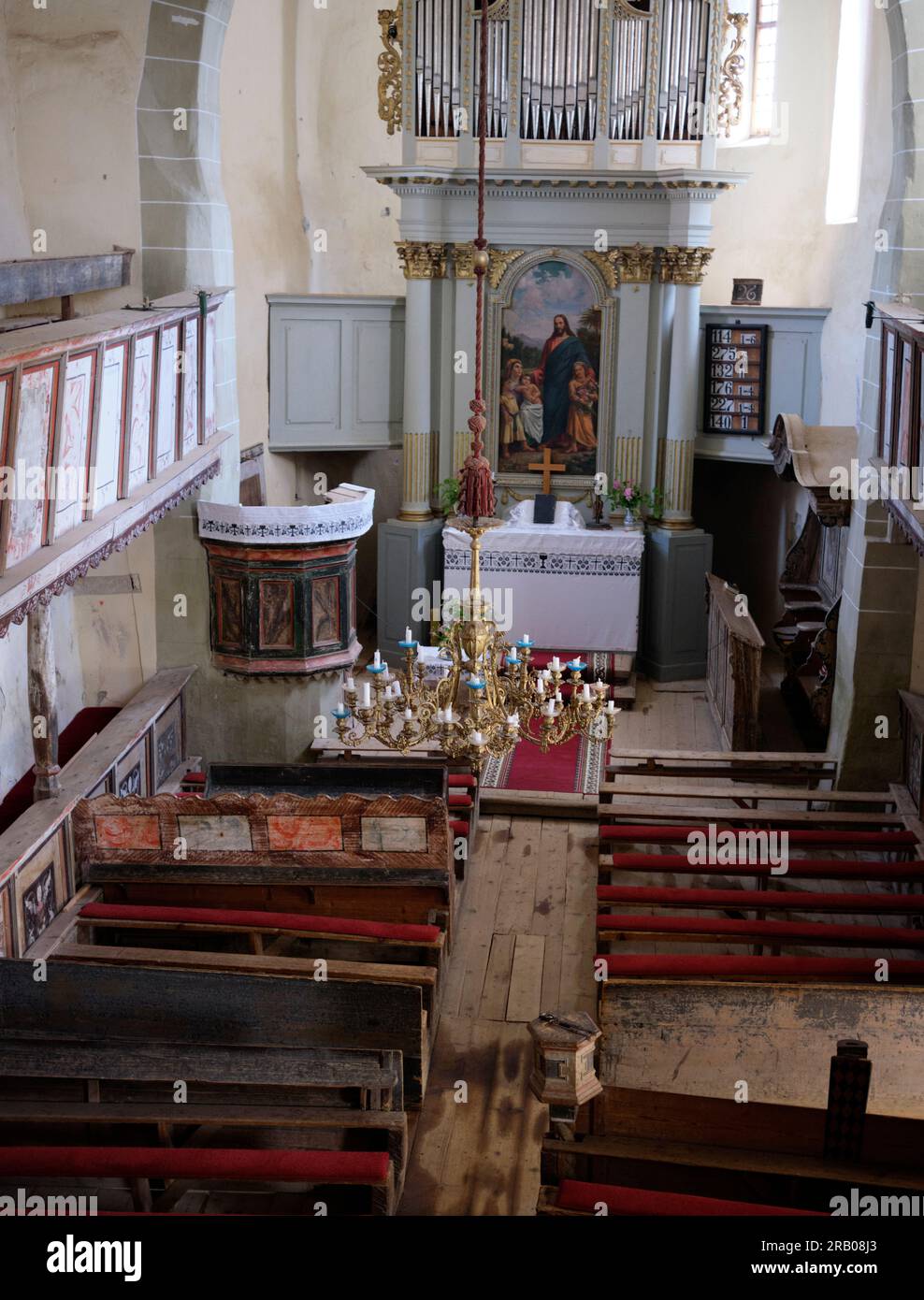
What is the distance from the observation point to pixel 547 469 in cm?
1420

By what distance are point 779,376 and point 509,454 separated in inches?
108

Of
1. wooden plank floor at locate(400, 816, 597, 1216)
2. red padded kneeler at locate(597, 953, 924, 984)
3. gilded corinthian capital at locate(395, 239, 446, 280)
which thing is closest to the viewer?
wooden plank floor at locate(400, 816, 597, 1216)

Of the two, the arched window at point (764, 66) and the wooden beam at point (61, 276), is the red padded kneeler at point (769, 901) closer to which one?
the wooden beam at point (61, 276)

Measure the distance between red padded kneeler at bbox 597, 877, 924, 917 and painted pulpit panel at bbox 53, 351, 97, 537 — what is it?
3.37 m

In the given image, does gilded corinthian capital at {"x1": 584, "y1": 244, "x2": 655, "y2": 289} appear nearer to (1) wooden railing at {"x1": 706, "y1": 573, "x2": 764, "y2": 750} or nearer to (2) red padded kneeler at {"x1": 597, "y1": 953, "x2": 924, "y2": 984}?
(1) wooden railing at {"x1": 706, "y1": 573, "x2": 764, "y2": 750}

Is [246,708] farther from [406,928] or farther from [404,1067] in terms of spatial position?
[404,1067]

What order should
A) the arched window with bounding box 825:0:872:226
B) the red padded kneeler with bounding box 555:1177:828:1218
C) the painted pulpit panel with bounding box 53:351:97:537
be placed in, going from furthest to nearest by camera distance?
the arched window with bounding box 825:0:872:226
the painted pulpit panel with bounding box 53:351:97:537
the red padded kneeler with bounding box 555:1177:828:1218

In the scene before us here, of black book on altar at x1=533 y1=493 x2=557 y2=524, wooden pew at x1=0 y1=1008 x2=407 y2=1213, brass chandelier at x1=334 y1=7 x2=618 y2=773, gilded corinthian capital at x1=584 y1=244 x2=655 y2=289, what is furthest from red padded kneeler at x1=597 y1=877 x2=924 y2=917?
gilded corinthian capital at x1=584 y1=244 x2=655 y2=289

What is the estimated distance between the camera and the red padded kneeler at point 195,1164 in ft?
16.2

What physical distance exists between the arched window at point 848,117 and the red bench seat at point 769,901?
802cm

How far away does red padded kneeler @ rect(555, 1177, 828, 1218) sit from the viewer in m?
4.75

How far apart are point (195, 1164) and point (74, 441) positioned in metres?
3.23

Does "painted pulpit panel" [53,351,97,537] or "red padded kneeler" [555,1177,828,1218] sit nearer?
"red padded kneeler" [555,1177,828,1218]

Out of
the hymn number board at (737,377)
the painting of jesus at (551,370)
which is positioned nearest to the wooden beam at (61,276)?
the painting of jesus at (551,370)
